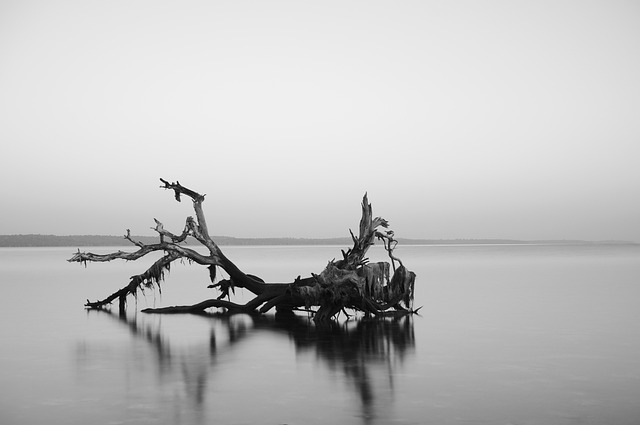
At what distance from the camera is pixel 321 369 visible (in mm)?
13664

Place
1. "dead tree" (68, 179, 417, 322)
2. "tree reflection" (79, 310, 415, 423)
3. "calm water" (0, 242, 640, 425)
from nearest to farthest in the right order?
"calm water" (0, 242, 640, 425), "tree reflection" (79, 310, 415, 423), "dead tree" (68, 179, 417, 322)

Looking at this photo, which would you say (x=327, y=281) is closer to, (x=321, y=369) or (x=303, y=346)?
(x=303, y=346)

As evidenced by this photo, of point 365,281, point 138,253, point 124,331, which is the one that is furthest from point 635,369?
point 138,253

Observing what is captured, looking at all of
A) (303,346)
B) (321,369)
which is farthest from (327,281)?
(321,369)

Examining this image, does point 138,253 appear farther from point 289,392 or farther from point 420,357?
point 289,392

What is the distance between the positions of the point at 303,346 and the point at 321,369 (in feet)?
10.3

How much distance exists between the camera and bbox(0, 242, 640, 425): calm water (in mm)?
10125

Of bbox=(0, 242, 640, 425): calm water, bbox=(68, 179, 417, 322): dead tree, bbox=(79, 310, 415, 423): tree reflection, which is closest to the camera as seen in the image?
bbox=(0, 242, 640, 425): calm water

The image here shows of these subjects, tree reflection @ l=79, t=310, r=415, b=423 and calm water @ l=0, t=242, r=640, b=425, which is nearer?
calm water @ l=0, t=242, r=640, b=425

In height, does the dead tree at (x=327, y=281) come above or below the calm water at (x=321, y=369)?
above

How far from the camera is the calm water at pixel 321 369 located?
33.2 ft

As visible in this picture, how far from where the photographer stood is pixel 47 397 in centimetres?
1124

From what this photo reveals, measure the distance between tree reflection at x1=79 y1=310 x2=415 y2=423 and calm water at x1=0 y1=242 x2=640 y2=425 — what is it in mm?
39

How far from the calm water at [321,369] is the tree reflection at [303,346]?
0.04 m
